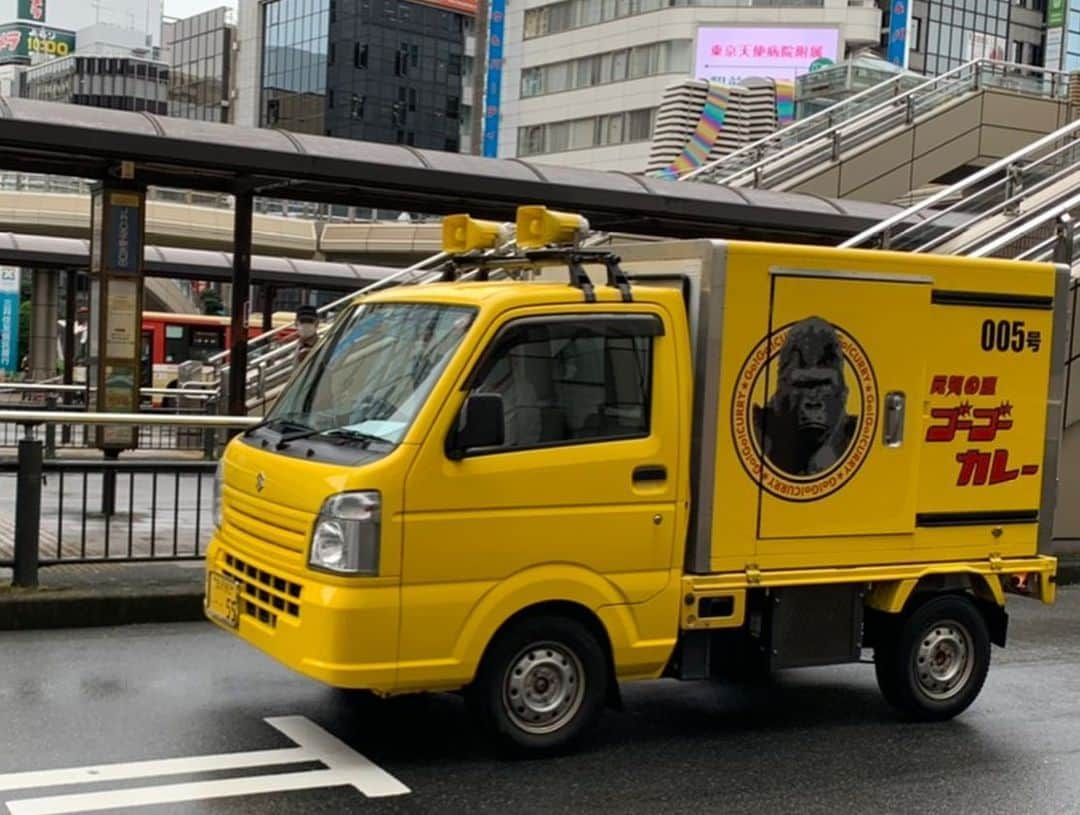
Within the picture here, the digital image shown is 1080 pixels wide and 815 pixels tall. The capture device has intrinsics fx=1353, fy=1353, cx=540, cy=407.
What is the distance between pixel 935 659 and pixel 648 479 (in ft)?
7.05

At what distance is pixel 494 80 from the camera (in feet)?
260

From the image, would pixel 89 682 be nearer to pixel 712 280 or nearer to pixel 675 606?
pixel 675 606

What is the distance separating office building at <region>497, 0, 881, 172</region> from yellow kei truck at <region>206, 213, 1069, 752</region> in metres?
56.7

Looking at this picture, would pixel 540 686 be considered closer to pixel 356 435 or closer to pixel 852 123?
pixel 356 435

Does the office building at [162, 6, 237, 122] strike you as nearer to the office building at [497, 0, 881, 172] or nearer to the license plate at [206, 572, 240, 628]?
the office building at [497, 0, 881, 172]

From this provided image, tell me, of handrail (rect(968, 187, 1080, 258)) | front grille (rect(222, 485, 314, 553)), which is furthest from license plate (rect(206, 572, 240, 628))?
handrail (rect(968, 187, 1080, 258))

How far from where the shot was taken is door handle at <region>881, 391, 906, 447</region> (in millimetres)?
6910

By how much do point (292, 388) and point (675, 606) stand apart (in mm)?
2224

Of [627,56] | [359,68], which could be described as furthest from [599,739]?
[359,68]

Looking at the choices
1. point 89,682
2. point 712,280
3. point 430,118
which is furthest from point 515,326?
point 430,118

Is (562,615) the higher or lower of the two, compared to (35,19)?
lower

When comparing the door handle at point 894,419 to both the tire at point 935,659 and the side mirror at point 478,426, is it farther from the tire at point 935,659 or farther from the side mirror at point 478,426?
the side mirror at point 478,426

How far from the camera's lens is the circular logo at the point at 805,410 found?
21.6 feet

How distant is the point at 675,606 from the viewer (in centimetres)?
644
